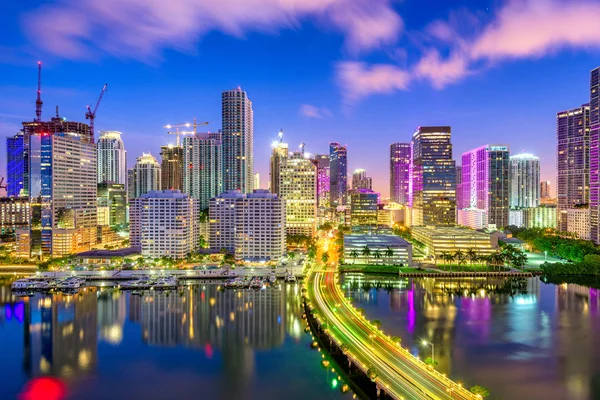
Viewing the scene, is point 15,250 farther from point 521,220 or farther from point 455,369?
point 521,220

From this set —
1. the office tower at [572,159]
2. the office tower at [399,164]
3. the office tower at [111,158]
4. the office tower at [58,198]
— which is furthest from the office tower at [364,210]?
the office tower at [111,158]

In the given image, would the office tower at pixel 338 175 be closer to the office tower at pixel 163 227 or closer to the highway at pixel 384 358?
the office tower at pixel 163 227

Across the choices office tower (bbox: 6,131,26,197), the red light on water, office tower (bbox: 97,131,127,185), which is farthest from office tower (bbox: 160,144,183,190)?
the red light on water

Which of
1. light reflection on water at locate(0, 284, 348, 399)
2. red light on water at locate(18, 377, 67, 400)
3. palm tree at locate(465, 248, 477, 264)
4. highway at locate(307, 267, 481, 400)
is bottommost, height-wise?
red light on water at locate(18, 377, 67, 400)

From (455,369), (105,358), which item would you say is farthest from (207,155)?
(455,369)

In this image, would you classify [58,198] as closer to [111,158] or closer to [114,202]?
[114,202]

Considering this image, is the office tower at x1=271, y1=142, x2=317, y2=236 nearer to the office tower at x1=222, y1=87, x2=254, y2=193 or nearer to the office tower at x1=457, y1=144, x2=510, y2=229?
the office tower at x1=222, y1=87, x2=254, y2=193
